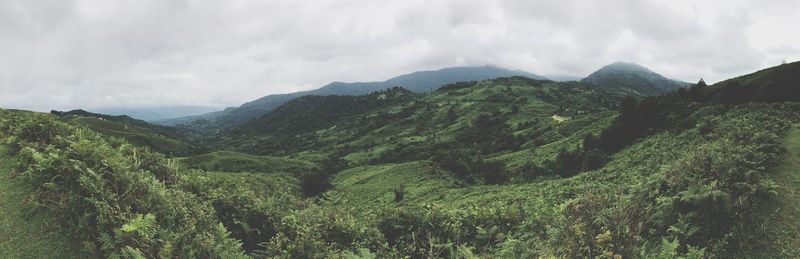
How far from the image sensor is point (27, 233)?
12.5 meters

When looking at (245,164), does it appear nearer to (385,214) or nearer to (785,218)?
(385,214)

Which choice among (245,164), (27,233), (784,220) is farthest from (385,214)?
(245,164)

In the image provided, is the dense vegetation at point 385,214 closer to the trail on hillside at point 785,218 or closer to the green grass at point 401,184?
the trail on hillside at point 785,218

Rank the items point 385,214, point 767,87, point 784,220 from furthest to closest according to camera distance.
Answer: point 767,87
point 385,214
point 784,220

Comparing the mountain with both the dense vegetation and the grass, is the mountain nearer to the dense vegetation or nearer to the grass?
the dense vegetation

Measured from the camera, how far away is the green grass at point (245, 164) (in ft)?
460

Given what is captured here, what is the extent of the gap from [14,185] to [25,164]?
1001mm

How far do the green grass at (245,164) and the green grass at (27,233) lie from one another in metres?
129

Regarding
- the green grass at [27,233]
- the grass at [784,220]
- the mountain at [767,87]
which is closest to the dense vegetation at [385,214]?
the grass at [784,220]

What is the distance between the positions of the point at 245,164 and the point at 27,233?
5498 inches

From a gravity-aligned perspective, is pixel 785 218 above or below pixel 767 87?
below

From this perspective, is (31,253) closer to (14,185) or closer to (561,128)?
(14,185)

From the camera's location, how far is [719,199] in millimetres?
13547

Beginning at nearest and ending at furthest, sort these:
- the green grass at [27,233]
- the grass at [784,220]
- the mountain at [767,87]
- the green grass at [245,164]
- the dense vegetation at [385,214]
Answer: the green grass at [27,233] → the dense vegetation at [385,214] → the grass at [784,220] → the mountain at [767,87] → the green grass at [245,164]
